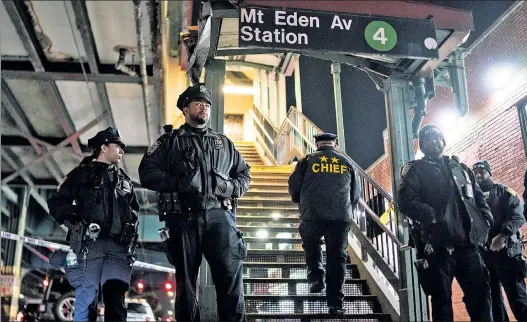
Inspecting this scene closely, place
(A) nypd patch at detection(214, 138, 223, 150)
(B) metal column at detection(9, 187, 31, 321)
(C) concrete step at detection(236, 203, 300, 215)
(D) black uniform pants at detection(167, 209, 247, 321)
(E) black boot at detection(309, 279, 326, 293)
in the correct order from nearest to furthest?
(D) black uniform pants at detection(167, 209, 247, 321), (A) nypd patch at detection(214, 138, 223, 150), (E) black boot at detection(309, 279, 326, 293), (C) concrete step at detection(236, 203, 300, 215), (B) metal column at detection(9, 187, 31, 321)

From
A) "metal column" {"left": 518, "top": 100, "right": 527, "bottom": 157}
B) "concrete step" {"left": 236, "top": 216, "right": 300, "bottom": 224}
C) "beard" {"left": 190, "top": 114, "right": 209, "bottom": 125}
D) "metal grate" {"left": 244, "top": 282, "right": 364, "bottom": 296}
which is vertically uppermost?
"metal column" {"left": 518, "top": 100, "right": 527, "bottom": 157}

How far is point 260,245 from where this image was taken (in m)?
8.34

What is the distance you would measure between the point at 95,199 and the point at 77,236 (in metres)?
0.34

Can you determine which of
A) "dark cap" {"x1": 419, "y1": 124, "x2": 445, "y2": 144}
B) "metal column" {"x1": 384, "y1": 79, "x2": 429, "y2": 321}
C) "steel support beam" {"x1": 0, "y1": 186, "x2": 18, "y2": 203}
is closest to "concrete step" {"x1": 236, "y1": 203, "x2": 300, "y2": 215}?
"metal column" {"x1": 384, "y1": 79, "x2": 429, "y2": 321}

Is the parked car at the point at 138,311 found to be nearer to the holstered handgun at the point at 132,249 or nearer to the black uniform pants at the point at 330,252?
the black uniform pants at the point at 330,252

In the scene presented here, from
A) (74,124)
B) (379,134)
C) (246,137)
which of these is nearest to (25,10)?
(74,124)

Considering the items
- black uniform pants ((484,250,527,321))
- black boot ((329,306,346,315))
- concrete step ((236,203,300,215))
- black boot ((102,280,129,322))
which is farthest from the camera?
concrete step ((236,203,300,215))

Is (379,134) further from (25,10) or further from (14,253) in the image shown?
(14,253)

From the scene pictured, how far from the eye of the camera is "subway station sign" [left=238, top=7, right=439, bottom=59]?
5.26 m

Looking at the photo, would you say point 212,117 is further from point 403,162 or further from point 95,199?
point 403,162

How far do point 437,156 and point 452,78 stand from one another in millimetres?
2647

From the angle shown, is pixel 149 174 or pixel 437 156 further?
pixel 437 156

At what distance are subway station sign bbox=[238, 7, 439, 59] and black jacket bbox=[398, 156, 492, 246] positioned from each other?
1.38 metres

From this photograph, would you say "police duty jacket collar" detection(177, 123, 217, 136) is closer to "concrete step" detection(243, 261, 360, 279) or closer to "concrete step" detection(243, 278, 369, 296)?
"concrete step" detection(243, 278, 369, 296)
